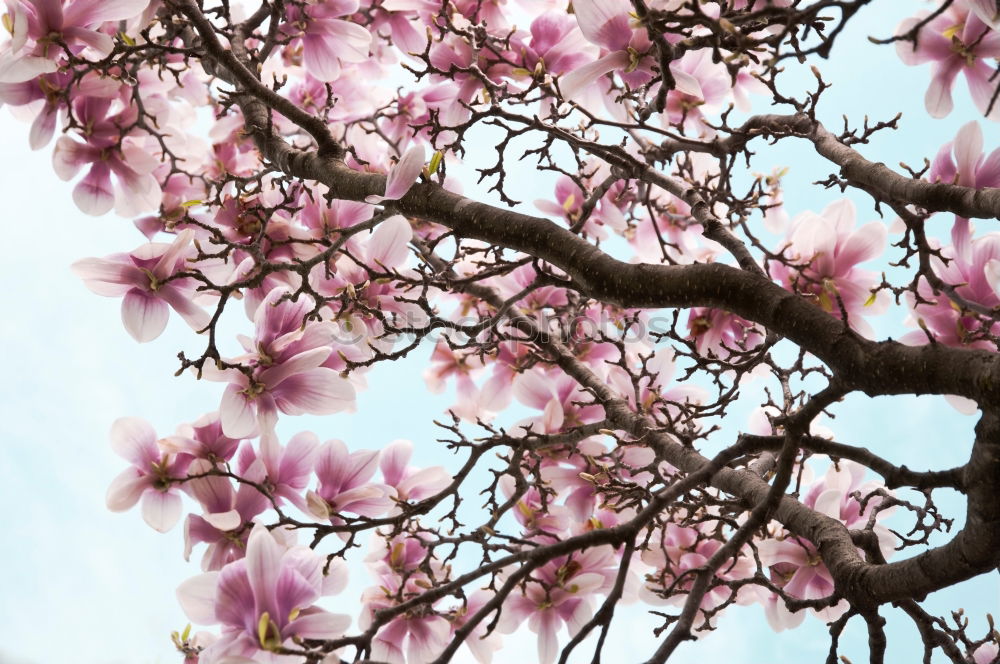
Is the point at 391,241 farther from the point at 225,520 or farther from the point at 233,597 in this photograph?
the point at 233,597

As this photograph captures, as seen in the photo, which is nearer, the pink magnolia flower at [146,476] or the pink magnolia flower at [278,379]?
the pink magnolia flower at [278,379]

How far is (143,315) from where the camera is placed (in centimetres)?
178

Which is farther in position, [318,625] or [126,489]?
[126,489]

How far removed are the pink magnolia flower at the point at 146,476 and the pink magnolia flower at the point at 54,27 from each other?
33.1 inches

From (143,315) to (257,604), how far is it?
864mm

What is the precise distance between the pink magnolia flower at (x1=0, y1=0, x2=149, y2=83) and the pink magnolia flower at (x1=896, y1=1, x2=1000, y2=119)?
1.86 m

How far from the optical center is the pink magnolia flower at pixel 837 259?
1.95 metres

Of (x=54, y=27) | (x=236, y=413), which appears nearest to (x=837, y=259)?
(x=236, y=413)

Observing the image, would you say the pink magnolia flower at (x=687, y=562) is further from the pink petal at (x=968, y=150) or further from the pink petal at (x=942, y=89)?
the pink petal at (x=942, y=89)

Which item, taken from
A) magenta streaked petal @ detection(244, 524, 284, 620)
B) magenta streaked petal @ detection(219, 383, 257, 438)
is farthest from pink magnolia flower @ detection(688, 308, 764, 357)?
magenta streaked petal @ detection(244, 524, 284, 620)

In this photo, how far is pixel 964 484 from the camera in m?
1.10

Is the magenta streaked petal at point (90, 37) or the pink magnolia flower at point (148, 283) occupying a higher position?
the magenta streaked petal at point (90, 37)

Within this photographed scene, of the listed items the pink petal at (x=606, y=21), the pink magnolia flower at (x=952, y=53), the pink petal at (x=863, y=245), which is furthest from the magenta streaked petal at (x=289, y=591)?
the pink magnolia flower at (x=952, y=53)

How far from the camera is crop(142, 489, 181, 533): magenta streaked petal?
5.99 feet
